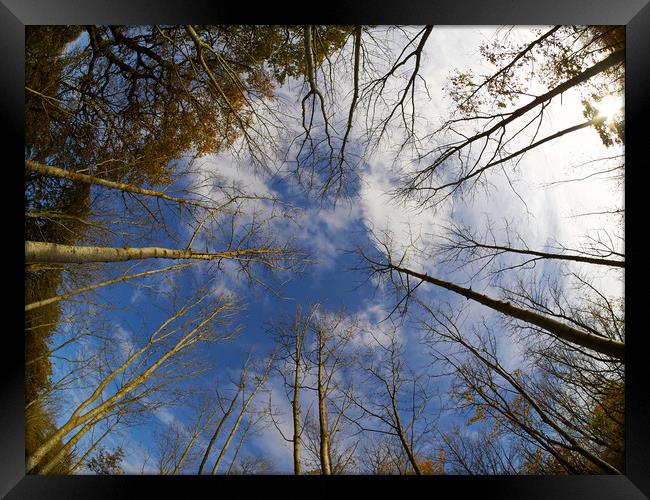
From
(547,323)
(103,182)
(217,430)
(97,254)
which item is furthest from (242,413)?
(547,323)

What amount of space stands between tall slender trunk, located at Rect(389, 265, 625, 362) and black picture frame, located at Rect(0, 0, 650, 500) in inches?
6.6

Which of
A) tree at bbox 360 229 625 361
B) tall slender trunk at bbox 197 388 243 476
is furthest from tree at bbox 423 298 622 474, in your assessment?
tall slender trunk at bbox 197 388 243 476

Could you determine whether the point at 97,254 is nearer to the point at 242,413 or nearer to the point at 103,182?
the point at 103,182

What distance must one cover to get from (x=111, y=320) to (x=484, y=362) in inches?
195

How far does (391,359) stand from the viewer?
4129 millimetres

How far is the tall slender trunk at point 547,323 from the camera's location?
10.3 feet

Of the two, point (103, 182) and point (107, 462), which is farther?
point (103, 182)

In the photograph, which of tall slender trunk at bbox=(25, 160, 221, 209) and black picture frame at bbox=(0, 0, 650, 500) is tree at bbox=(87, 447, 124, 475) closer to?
black picture frame at bbox=(0, 0, 650, 500)

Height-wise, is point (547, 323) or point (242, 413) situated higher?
point (547, 323)
